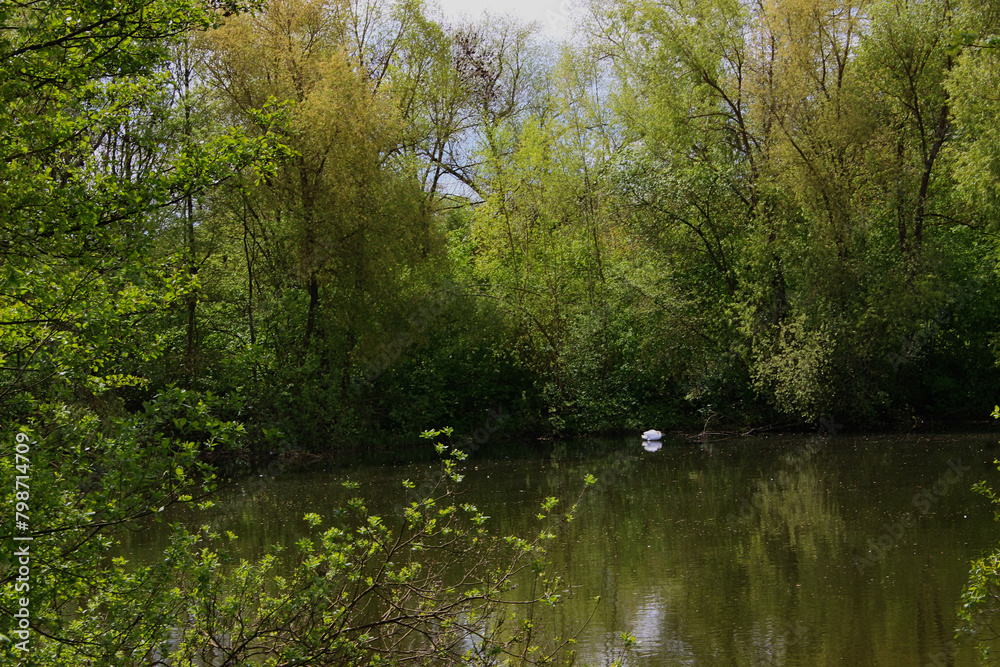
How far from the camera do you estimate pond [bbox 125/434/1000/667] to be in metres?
7.48

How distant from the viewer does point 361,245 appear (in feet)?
76.8

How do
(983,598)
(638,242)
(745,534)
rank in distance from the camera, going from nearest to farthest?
(983,598)
(745,534)
(638,242)

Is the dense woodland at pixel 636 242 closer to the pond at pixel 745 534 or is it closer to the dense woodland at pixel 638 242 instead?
the dense woodland at pixel 638 242

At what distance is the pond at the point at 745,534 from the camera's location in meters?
7.48

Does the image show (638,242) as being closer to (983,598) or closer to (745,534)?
(745,534)

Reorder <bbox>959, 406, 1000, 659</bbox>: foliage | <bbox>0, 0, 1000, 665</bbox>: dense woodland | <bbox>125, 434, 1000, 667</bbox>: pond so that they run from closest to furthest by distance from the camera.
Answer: <bbox>959, 406, 1000, 659</bbox>: foliage → <bbox>125, 434, 1000, 667</bbox>: pond → <bbox>0, 0, 1000, 665</bbox>: dense woodland

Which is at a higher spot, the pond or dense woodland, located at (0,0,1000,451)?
dense woodland, located at (0,0,1000,451)

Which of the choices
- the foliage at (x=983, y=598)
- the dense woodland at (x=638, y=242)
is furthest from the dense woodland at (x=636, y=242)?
the foliage at (x=983, y=598)

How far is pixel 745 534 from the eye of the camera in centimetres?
→ 1163

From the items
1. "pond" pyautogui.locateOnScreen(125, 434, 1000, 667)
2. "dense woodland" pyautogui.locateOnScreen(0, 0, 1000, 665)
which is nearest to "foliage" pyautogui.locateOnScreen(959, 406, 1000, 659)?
"pond" pyautogui.locateOnScreen(125, 434, 1000, 667)

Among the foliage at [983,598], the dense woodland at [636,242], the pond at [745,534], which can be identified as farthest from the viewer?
the dense woodland at [636,242]

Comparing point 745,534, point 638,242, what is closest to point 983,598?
point 745,534

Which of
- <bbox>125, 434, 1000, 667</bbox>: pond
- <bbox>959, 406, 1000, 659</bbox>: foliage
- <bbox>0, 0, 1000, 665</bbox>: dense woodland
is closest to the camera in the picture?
<bbox>959, 406, 1000, 659</bbox>: foliage

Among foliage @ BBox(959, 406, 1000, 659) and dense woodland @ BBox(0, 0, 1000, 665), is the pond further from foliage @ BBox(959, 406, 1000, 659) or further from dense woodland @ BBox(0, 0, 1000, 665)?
dense woodland @ BBox(0, 0, 1000, 665)
